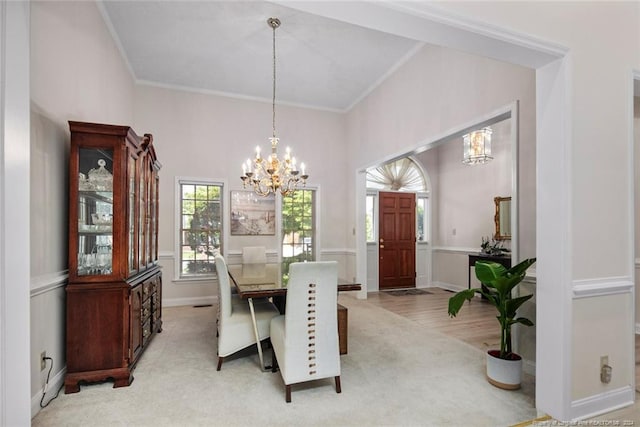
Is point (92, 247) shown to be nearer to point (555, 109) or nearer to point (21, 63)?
point (21, 63)

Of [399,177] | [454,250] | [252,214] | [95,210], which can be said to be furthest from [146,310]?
[454,250]

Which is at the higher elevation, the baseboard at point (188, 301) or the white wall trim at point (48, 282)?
the white wall trim at point (48, 282)

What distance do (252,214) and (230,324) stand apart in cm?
299

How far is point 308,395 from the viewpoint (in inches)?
92.5

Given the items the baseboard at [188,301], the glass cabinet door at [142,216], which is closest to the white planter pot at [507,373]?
the glass cabinet door at [142,216]

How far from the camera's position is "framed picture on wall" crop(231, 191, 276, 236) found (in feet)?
18.0

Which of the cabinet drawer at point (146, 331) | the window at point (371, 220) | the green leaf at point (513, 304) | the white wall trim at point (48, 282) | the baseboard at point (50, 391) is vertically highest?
the window at point (371, 220)

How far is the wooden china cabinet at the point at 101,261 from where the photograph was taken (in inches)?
97.5

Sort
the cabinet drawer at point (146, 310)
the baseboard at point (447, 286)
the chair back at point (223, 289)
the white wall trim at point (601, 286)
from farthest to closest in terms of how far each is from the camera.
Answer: the baseboard at point (447, 286)
the cabinet drawer at point (146, 310)
the chair back at point (223, 289)
the white wall trim at point (601, 286)

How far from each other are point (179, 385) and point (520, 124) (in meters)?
3.55

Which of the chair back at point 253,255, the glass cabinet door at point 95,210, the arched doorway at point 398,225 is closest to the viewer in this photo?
the glass cabinet door at point 95,210

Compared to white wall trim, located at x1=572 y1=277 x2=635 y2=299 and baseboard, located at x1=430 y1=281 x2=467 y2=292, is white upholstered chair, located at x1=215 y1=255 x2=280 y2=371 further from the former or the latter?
baseboard, located at x1=430 y1=281 x2=467 y2=292

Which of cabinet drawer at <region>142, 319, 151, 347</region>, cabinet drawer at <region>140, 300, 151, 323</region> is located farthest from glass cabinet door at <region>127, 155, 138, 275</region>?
cabinet drawer at <region>142, 319, 151, 347</region>

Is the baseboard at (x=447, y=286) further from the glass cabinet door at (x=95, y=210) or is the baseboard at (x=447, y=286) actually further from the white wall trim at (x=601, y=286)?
the glass cabinet door at (x=95, y=210)
